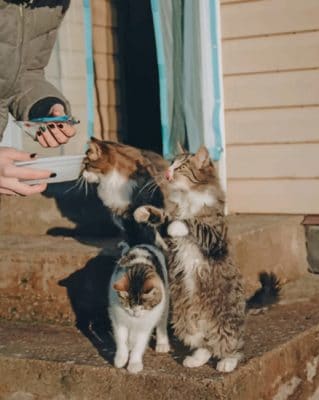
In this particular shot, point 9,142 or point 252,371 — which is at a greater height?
point 9,142

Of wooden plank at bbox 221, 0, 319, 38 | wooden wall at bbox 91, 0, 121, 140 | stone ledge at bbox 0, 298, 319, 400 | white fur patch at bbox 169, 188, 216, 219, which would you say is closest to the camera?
stone ledge at bbox 0, 298, 319, 400

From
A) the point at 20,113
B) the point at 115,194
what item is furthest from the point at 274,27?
the point at 20,113

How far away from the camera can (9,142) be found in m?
7.05

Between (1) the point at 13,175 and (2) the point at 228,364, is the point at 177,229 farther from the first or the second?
(1) the point at 13,175

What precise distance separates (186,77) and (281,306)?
1.83 metres

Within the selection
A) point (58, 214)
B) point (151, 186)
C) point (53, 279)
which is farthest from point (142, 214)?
point (58, 214)

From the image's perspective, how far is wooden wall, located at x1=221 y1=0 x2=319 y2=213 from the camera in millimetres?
6262

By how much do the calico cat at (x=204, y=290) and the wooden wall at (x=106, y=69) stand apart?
3638mm

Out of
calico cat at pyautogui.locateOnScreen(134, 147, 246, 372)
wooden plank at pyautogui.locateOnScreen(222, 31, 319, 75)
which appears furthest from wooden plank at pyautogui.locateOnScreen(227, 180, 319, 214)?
calico cat at pyautogui.locateOnScreen(134, 147, 246, 372)

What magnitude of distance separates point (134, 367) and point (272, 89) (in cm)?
277

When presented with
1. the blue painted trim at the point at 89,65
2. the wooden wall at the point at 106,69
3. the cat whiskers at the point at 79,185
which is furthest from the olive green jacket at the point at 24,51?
the wooden wall at the point at 106,69

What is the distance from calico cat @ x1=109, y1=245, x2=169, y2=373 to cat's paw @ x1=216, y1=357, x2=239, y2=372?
1.28 ft

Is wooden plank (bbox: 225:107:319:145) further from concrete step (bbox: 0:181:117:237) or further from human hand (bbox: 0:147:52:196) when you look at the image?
human hand (bbox: 0:147:52:196)

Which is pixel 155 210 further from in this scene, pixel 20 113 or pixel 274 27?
pixel 274 27
